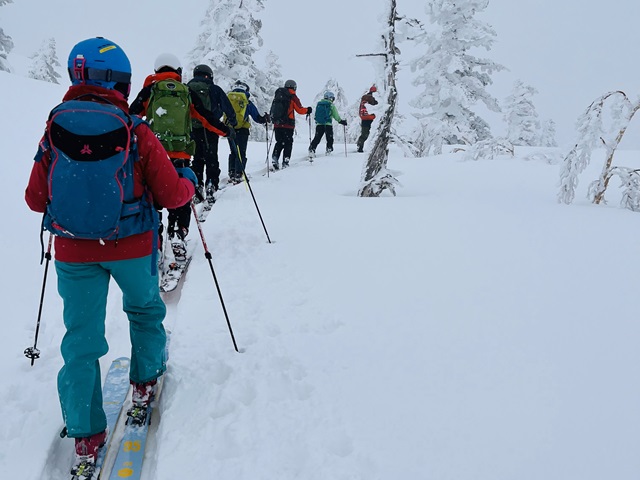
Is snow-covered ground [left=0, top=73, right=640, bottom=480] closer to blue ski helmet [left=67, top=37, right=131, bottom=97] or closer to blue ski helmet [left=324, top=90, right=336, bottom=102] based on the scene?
blue ski helmet [left=67, top=37, right=131, bottom=97]

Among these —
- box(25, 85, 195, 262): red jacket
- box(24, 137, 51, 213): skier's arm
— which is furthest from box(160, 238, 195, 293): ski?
box(24, 137, 51, 213): skier's arm

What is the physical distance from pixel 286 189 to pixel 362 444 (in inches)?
339

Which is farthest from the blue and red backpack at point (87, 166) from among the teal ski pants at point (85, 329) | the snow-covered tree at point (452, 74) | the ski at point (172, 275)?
the snow-covered tree at point (452, 74)

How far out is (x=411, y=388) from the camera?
310 centimetres

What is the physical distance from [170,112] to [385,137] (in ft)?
20.8

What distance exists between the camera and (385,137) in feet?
34.0

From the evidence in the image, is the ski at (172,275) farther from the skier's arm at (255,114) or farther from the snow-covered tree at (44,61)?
the snow-covered tree at (44,61)

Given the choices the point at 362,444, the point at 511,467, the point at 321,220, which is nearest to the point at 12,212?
the point at 321,220

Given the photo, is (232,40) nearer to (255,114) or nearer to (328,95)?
(328,95)

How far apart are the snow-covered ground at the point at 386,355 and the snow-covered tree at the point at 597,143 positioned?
54.1 inches

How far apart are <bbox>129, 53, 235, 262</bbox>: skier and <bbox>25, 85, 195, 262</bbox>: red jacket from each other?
9.44 feet

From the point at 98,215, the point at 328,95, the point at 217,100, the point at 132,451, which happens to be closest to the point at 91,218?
the point at 98,215

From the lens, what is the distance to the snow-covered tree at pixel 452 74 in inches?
778

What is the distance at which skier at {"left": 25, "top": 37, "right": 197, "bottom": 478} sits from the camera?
2.21 m
